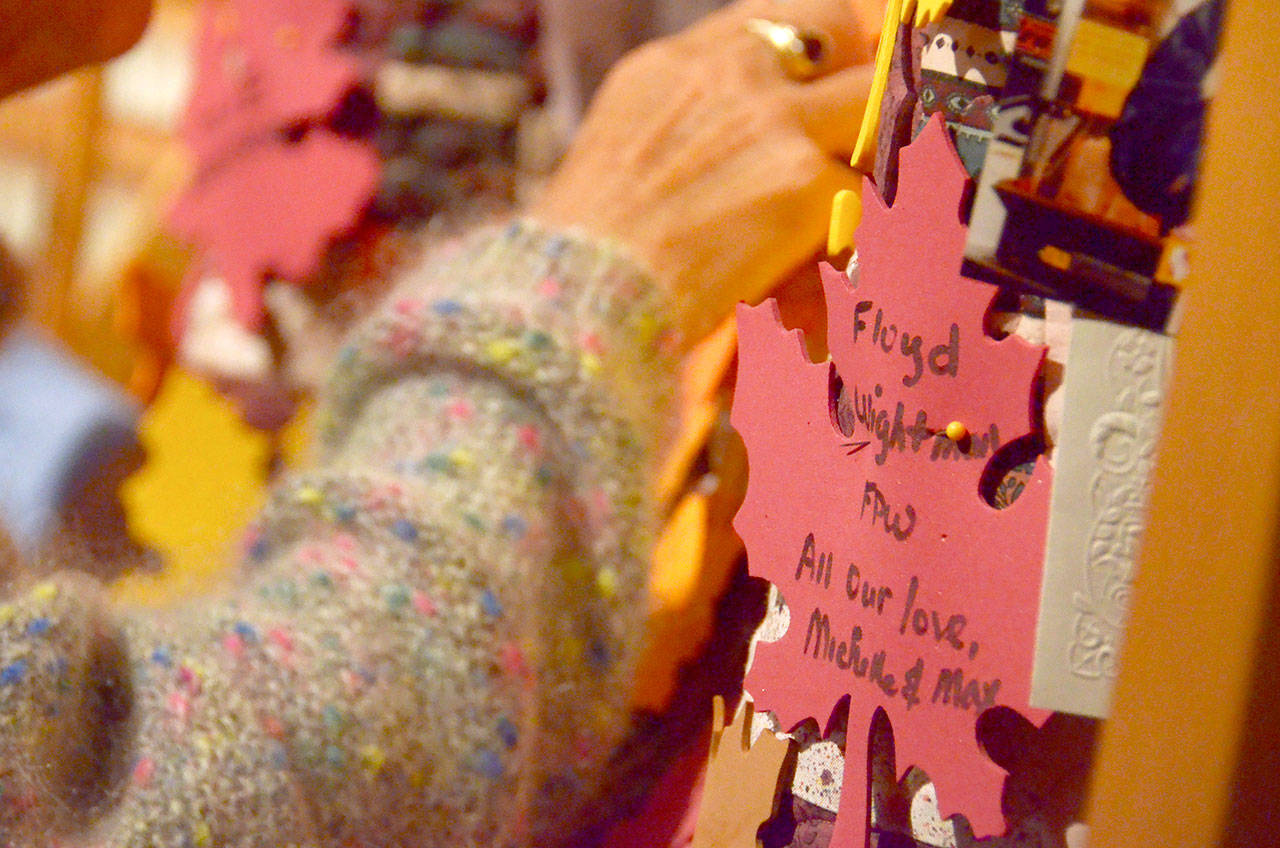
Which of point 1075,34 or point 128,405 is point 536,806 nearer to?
point 1075,34

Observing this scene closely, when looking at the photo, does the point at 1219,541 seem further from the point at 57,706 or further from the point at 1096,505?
the point at 57,706

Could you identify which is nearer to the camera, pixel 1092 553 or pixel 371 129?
pixel 1092 553

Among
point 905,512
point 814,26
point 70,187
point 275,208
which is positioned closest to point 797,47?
point 814,26

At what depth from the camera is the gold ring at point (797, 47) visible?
271 mm

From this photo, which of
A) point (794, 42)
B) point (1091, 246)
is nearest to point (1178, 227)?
point (1091, 246)

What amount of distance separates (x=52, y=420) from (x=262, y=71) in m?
0.21

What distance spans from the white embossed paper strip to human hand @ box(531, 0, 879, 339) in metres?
0.07

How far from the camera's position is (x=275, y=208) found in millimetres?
577

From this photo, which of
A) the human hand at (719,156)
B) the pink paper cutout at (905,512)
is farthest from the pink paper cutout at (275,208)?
the pink paper cutout at (905,512)

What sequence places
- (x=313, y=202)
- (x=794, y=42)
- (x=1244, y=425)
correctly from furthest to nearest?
(x=313, y=202)
(x=794, y=42)
(x=1244, y=425)

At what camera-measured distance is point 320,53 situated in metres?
0.58

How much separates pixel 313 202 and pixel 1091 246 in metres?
0.48

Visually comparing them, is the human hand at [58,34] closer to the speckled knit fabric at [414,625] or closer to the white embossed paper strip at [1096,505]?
the speckled knit fabric at [414,625]

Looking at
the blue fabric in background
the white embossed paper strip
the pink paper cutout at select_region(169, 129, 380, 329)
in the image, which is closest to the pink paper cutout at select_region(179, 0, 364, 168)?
the pink paper cutout at select_region(169, 129, 380, 329)
